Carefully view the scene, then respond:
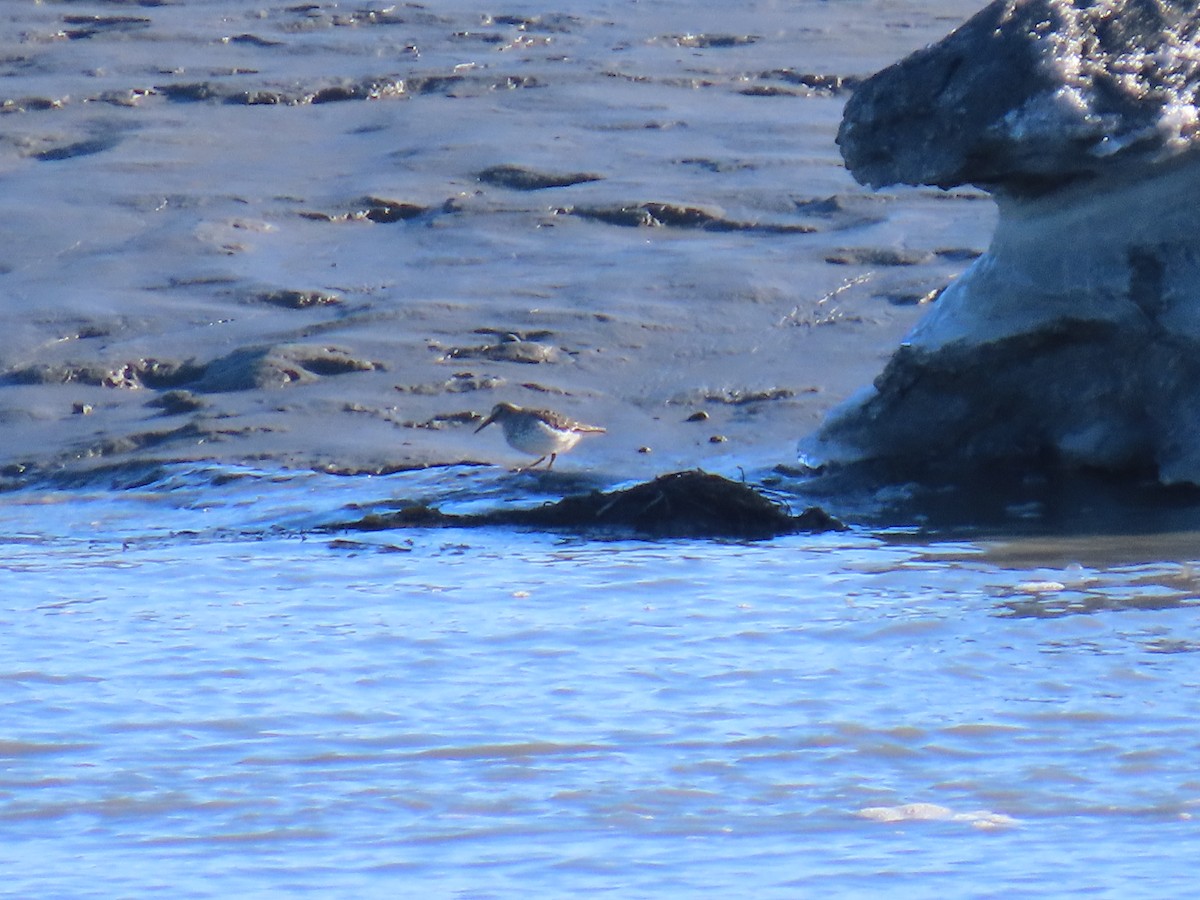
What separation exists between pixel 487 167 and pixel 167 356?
208cm

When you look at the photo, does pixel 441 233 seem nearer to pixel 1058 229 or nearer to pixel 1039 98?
pixel 1058 229

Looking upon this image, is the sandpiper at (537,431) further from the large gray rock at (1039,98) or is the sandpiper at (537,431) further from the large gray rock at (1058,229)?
the large gray rock at (1039,98)

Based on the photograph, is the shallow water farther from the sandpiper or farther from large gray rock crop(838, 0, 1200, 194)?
large gray rock crop(838, 0, 1200, 194)

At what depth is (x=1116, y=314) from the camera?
18.2ft

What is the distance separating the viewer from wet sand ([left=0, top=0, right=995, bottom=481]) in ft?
22.1

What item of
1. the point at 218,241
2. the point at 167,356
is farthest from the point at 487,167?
the point at 167,356

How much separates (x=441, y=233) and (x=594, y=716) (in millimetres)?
4573

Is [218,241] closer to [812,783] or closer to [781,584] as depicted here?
[781,584]

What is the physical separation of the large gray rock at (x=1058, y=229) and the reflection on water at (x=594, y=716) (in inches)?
25.9

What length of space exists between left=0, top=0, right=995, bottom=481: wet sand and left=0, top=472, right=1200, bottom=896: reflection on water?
129 centimetres

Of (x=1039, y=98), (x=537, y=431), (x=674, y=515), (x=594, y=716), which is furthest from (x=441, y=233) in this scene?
(x=594, y=716)

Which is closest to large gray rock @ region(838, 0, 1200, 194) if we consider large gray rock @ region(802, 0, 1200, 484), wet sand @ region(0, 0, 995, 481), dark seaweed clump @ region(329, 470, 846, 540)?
large gray rock @ region(802, 0, 1200, 484)

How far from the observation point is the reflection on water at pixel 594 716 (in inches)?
122

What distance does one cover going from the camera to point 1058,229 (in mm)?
5645
